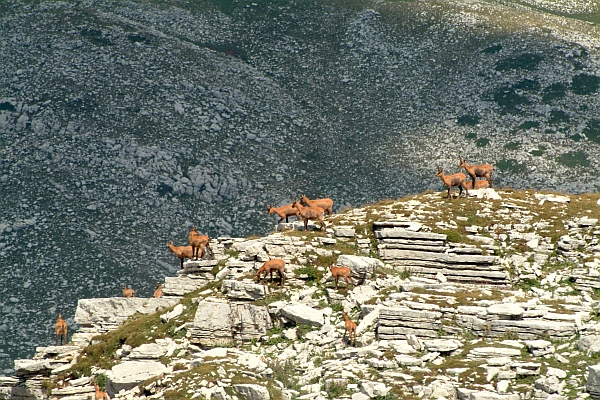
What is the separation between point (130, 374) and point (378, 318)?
11377 mm

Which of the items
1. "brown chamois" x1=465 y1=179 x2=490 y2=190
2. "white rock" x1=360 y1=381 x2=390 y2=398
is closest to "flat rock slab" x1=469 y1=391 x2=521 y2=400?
"white rock" x1=360 y1=381 x2=390 y2=398

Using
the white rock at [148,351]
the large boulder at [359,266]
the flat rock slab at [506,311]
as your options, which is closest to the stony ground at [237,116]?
the white rock at [148,351]

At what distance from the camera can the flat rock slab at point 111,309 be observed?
164ft

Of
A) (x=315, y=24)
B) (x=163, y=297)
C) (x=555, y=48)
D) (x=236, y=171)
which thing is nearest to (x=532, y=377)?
(x=163, y=297)

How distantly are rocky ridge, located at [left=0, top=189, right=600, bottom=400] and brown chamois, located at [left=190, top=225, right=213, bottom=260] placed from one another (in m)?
0.90

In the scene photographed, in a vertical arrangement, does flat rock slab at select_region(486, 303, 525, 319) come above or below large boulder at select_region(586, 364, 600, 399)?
above

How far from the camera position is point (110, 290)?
299 feet

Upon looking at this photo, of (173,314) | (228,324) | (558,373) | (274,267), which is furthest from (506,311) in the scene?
Answer: (173,314)

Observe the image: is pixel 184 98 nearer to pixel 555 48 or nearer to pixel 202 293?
pixel 555 48

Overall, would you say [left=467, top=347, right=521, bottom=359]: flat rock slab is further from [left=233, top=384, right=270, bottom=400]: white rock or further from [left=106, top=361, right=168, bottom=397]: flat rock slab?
[left=106, top=361, right=168, bottom=397]: flat rock slab

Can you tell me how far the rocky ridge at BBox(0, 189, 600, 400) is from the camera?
121ft

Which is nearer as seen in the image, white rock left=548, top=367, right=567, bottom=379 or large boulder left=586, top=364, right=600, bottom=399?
large boulder left=586, top=364, right=600, bottom=399

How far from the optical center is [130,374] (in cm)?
4122

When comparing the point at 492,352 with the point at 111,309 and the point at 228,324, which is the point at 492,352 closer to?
the point at 228,324
